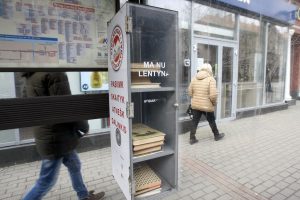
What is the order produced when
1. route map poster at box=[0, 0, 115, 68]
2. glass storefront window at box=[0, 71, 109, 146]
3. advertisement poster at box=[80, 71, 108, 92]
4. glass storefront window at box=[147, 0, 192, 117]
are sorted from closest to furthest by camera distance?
route map poster at box=[0, 0, 115, 68] → glass storefront window at box=[0, 71, 109, 146] → advertisement poster at box=[80, 71, 108, 92] → glass storefront window at box=[147, 0, 192, 117]

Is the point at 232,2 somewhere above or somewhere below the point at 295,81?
above

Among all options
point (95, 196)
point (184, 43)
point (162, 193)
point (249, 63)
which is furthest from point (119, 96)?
point (249, 63)

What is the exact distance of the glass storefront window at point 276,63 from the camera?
8.22 meters

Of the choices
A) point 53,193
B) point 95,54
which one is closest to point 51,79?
point 95,54

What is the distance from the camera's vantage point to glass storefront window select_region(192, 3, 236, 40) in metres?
5.72

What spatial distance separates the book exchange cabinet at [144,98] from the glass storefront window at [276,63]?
22.4ft

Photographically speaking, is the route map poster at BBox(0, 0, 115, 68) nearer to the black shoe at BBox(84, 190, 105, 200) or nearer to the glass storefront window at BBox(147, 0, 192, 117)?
the black shoe at BBox(84, 190, 105, 200)

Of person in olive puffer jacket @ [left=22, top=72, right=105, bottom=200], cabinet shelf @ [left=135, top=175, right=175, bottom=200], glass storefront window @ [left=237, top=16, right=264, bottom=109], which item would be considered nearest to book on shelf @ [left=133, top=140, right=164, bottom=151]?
cabinet shelf @ [left=135, top=175, right=175, bottom=200]

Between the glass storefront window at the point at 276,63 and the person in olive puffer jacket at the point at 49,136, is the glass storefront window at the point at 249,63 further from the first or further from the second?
the person in olive puffer jacket at the point at 49,136

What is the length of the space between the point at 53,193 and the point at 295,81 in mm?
11512

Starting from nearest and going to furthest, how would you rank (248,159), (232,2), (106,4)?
1. (106,4)
2. (248,159)
3. (232,2)

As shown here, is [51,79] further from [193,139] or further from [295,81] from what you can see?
[295,81]

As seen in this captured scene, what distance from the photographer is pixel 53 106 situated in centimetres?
213

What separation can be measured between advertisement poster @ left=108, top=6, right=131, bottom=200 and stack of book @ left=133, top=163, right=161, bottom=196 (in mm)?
162
